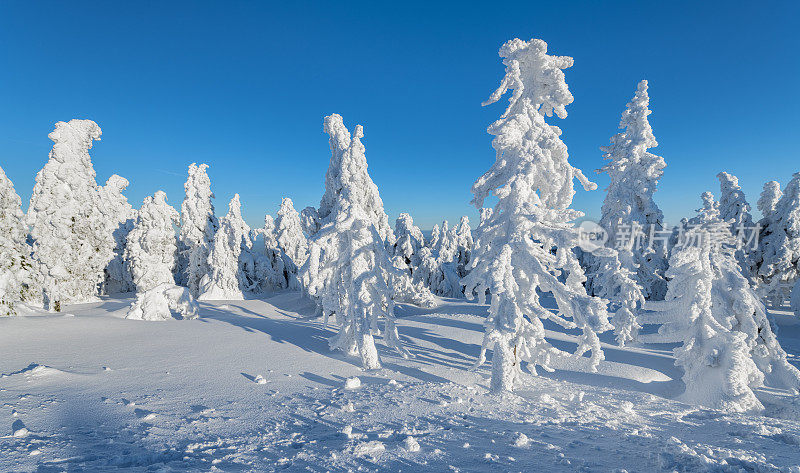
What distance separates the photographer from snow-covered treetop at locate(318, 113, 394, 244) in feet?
37.8

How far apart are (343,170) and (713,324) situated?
12327 millimetres

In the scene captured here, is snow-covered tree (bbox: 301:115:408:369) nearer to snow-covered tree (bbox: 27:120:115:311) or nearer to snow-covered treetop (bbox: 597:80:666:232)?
snow-covered treetop (bbox: 597:80:666:232)

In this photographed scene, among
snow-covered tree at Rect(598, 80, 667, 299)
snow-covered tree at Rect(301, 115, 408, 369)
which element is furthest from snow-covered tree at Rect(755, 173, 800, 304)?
snow-covered tree at Rect(301, 115, 408, 369)

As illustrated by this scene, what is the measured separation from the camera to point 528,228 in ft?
29.0

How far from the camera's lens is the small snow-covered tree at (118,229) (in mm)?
35094

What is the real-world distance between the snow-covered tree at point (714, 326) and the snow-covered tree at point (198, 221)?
106ft

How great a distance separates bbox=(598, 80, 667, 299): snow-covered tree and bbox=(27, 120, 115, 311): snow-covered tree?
111 ft

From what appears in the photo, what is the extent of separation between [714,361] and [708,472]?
7.25m

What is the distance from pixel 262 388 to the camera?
7898mm

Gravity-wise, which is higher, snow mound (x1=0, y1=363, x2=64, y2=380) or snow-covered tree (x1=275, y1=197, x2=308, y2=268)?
snow-covered tree (x1=275, y1=197, x2=308, y2=268)

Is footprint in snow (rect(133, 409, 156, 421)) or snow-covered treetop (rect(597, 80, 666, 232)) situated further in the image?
snow-covered treetop (rect(597, 80, 666, 232))

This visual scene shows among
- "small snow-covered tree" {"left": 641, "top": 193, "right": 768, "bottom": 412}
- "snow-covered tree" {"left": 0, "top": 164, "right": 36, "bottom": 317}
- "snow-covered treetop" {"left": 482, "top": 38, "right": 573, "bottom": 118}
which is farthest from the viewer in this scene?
"snow-covered tree" {"left": 0, "top": 164, "right": 36, "bottom": 317}

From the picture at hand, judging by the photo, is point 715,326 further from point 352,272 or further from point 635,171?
point 635,171

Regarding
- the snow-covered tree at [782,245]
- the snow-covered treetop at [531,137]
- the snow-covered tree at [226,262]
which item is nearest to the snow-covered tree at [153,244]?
the snow-covered tree at [226,262]
